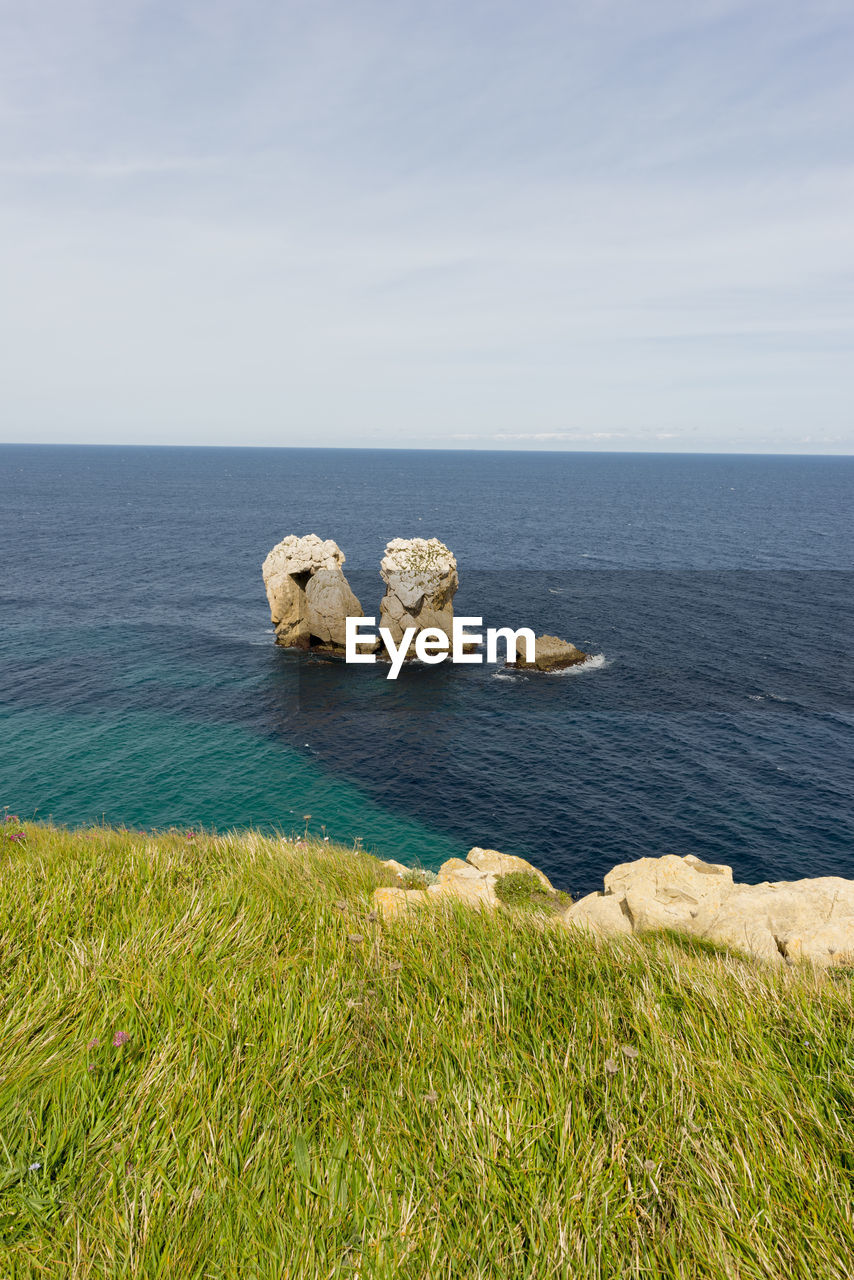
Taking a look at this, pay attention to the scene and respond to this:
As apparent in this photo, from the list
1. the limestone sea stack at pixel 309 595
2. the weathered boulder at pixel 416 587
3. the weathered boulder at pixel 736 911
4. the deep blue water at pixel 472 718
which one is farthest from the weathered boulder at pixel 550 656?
the weathered boulder at pixel 736 911

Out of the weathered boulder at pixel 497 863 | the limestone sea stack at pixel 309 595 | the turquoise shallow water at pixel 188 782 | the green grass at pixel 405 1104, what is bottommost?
the turquoise shallow water at pixel 188 782

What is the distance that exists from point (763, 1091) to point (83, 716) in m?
58.1

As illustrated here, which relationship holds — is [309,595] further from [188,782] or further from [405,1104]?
[405,1104]

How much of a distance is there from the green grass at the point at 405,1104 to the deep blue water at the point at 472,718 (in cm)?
3167

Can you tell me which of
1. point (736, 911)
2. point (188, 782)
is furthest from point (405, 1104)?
point (188, 782)

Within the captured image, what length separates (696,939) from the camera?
14.7 metres

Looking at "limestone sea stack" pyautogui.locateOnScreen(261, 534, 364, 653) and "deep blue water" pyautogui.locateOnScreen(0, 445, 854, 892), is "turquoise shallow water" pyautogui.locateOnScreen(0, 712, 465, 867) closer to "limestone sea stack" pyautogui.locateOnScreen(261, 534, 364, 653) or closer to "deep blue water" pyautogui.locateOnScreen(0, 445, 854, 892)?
"deep blue water" pyautogui.locateOnScreen(0, 445, 854, 892)

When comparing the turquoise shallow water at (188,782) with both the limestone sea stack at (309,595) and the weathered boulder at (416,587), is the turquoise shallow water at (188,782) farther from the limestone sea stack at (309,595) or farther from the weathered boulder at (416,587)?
the weathered boulder at (416,587)

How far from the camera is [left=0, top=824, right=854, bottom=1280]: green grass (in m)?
4.30

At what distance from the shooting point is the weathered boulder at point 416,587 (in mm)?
71750

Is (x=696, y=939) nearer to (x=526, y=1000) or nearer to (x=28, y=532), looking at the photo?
(x=526, y=1000)

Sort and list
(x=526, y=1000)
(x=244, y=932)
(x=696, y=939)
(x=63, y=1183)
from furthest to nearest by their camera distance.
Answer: (x=696, y=939), (x=244, y=932), (x=526, y=1000), (x=63, y=1183)

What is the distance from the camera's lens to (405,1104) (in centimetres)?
555

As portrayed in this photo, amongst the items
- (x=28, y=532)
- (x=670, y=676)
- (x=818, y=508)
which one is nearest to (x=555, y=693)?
(x=670, y=676)
